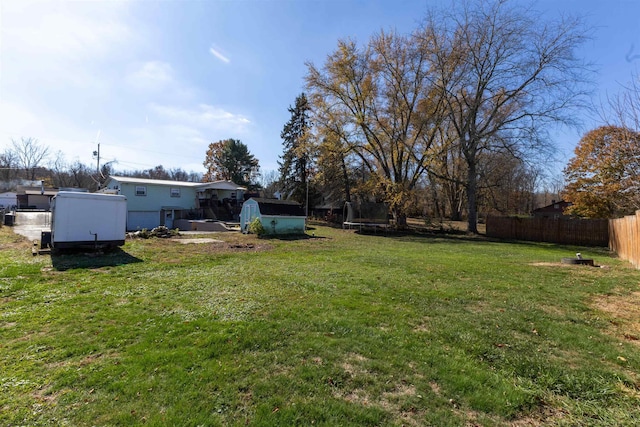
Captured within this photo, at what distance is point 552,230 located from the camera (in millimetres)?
22797

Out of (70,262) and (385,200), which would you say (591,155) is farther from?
(70,262)

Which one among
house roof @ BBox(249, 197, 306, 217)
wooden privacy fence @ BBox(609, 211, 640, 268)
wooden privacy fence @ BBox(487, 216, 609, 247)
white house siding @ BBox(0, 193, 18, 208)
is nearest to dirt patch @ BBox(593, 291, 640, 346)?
wooden privacy fence @ BBox(609, 211, 640, 268)

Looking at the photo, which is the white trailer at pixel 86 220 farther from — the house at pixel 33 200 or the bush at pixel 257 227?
the house at pixel 33 200

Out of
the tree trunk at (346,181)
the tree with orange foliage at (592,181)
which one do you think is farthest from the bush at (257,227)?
the tree with orange foliage at (592,181)

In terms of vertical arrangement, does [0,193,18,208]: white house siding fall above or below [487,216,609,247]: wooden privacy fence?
above

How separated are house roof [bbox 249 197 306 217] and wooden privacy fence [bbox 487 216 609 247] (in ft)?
52.4

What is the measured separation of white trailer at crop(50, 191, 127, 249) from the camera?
32.5 feet

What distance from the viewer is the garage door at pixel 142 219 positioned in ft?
88.9

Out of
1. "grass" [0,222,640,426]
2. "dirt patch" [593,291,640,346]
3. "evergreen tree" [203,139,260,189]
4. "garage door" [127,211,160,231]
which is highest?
"evergreen tree" [203,139,260,189]

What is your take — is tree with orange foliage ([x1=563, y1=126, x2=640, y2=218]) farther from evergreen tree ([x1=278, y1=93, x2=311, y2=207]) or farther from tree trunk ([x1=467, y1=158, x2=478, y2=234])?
evergreen tree ([x1=278, y1=93, x2=311, y2=207])

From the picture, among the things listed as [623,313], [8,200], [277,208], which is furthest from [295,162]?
[8,200]

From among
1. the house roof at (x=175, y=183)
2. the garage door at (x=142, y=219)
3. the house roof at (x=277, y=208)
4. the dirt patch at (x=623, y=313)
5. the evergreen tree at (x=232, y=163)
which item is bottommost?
the dirt patch at (x=623, y=313)

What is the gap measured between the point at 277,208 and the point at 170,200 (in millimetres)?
14720

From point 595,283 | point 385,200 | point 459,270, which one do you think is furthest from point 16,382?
point 385,200
